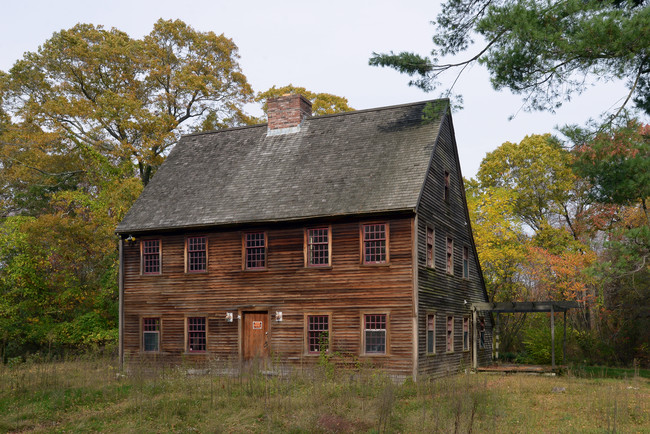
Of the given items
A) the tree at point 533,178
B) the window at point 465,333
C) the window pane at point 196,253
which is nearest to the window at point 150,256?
the window pane at point 196,253

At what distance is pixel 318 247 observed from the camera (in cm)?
A: 2238

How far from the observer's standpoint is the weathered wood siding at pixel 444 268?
71.2ft

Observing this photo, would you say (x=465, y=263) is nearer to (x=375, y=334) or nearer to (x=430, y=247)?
(x=430, y=247)

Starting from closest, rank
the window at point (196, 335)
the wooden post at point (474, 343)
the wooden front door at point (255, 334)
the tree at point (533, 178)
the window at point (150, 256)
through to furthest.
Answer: the wooden front door at point (255, 334) < the window at point (196, 335) < the window at point (150, 256) < the wooden post at point (474, 343) < the tree at point (533, 178)

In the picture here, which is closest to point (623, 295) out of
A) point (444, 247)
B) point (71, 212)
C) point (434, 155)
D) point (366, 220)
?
point (444, 247)

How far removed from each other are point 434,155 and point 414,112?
2.37 m

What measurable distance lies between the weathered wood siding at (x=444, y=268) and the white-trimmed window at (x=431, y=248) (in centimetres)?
17

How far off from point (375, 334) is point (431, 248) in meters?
3.88

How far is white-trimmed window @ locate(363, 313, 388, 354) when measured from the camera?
827 inches

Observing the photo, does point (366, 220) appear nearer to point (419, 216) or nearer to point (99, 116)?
point (419, 216)

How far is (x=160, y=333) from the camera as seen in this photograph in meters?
24.7

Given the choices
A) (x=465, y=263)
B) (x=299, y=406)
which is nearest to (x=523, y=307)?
(x=465, y=263)

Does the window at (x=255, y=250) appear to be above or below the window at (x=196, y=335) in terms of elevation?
above

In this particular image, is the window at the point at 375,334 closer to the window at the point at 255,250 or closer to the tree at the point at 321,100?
the window at the point at 255,250
